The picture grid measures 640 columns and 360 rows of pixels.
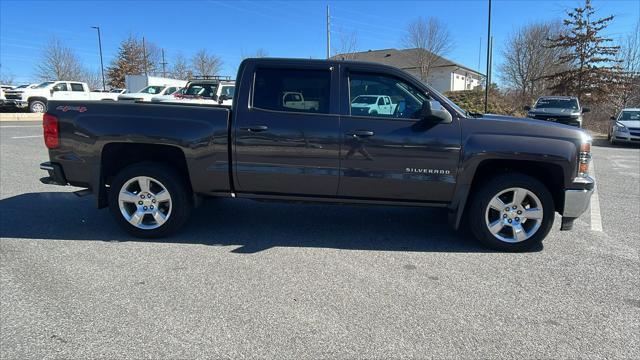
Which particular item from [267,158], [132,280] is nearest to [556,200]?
[267,158]

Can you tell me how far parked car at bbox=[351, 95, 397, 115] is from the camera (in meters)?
4.32

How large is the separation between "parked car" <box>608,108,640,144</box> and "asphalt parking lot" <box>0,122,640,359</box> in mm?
13190

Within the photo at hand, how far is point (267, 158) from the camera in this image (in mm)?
4324

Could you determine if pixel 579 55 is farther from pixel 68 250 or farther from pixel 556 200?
pixel 68 250

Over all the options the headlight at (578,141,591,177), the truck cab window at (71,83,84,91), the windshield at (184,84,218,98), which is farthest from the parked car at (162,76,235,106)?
the headlight at (578,141,591,177)

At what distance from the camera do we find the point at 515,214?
4.36 meters

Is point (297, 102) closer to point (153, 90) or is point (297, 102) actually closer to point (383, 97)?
point (383, 97)

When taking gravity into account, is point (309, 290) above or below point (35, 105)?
below

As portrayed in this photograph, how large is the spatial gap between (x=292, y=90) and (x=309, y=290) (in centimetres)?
211

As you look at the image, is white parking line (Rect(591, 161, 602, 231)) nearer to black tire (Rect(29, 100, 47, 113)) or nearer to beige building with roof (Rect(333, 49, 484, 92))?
black tire (Rect(29, 100, 47, 113))

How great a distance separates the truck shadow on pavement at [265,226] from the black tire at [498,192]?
186 millimetres

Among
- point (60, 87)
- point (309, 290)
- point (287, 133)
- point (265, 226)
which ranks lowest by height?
point (309, 290)

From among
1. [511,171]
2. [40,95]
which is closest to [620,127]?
[511,171]

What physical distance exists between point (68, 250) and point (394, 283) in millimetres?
3238
